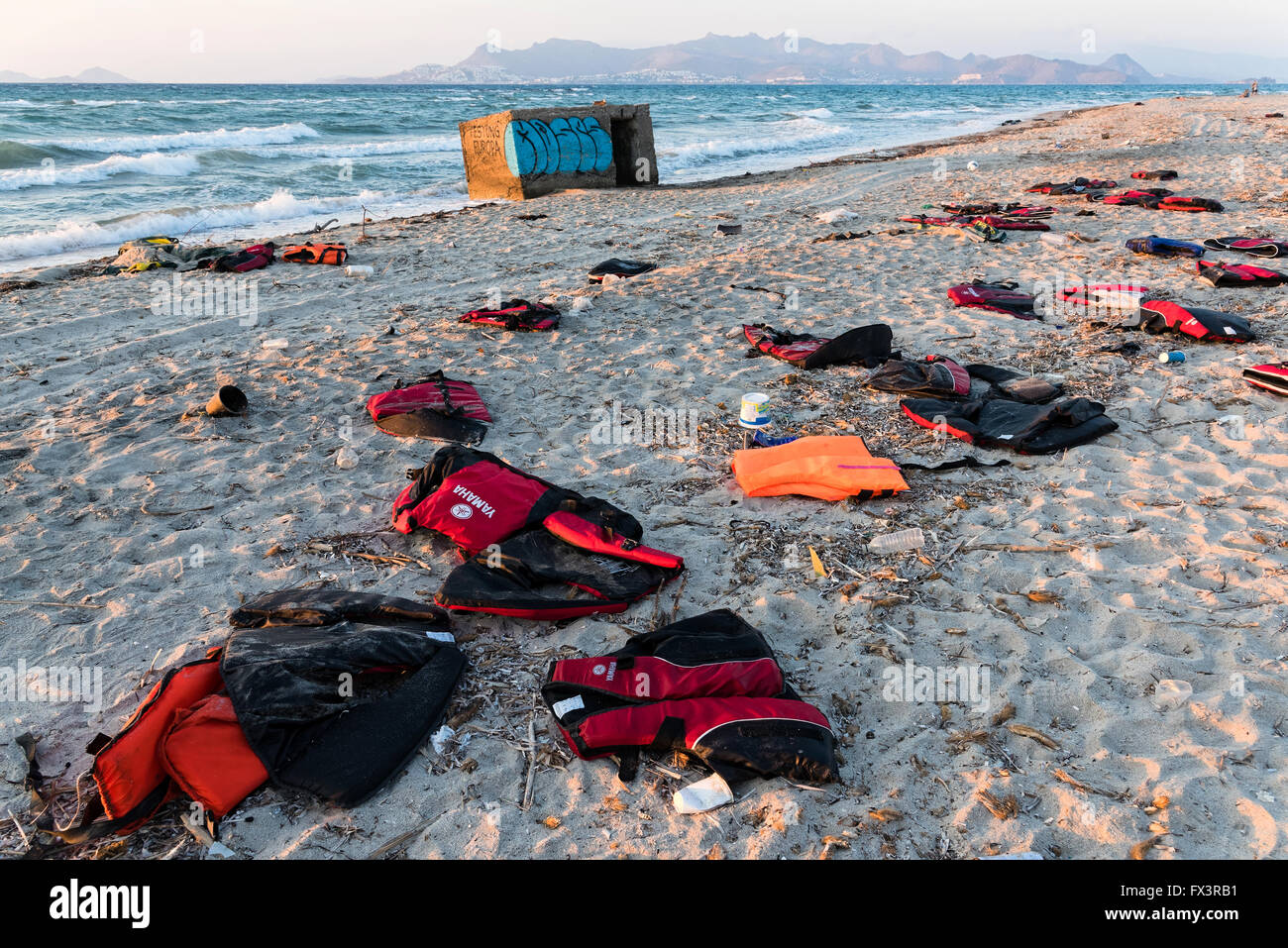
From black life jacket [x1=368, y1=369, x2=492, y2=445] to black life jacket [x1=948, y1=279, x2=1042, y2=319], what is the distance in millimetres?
5143

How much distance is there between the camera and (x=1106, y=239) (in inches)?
377

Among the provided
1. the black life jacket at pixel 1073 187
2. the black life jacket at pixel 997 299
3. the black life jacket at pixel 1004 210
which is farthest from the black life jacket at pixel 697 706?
the black life jacket at pixel 1073 187

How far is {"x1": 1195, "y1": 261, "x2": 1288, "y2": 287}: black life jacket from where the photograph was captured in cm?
723

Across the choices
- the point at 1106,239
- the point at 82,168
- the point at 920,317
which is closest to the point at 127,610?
the point at 920,317

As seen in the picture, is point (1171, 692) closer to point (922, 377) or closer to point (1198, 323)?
point (922, 377)

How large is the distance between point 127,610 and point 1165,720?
4444mm

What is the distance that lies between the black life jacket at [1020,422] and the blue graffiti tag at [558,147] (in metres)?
13.0

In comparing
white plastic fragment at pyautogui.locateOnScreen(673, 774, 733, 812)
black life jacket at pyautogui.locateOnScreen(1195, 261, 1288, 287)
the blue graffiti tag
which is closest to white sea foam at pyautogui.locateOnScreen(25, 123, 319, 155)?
the blue graffiti tag

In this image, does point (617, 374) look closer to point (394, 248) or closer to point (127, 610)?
point (127, 610)

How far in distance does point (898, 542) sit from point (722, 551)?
0.94 metres

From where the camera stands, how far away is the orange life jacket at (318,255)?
963 cm

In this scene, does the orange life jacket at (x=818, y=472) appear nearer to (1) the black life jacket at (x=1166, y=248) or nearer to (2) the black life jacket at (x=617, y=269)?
(2) the black life jacket at (x=617, y=269)

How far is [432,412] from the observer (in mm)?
5086

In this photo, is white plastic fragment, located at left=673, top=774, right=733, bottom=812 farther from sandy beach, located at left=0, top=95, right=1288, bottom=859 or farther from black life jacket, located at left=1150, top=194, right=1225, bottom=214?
black life jacket, located at left=1150, top=194, right=1225, bottom=214
